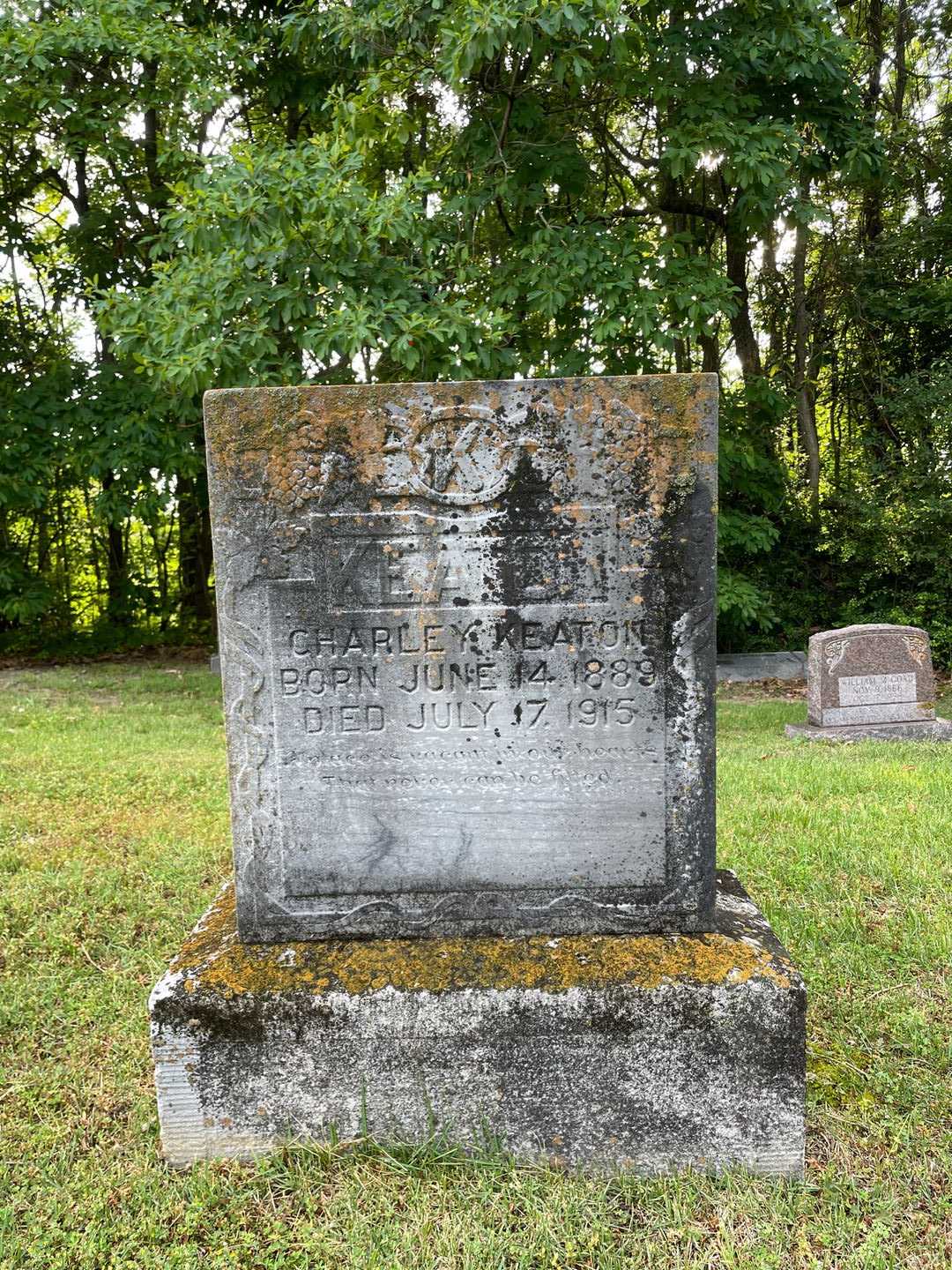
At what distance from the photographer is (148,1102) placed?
2.78m

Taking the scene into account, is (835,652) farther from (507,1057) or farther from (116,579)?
(116,579)

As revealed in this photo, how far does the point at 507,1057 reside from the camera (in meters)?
2.52

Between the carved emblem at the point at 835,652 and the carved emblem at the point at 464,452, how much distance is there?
285 inches

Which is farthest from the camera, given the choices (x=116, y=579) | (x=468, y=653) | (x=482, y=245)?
(x=116, y=579)

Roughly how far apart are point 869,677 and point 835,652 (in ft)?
1.40

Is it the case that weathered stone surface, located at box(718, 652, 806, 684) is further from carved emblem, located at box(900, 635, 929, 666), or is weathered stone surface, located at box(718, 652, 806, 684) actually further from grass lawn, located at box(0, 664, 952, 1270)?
grass lawn, located at box(0, 664, 952, 1270)

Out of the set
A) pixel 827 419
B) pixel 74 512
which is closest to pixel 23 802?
pixel 74 512

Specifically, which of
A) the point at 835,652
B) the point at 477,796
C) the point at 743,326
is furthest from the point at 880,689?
the point at 477,796

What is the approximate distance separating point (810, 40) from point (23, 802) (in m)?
8.93

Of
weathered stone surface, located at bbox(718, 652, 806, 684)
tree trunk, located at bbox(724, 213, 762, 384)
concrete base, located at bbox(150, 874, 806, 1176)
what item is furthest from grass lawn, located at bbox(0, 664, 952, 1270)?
tree trunk, located at bbox(724, 213, 762, 384)

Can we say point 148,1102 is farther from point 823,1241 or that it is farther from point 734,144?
point 734,144

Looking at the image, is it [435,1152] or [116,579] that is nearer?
[435,1152]

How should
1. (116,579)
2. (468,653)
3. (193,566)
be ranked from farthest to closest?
(193,566)
(116,579)
(468,653)

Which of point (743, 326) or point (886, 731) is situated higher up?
point (743, 326)
